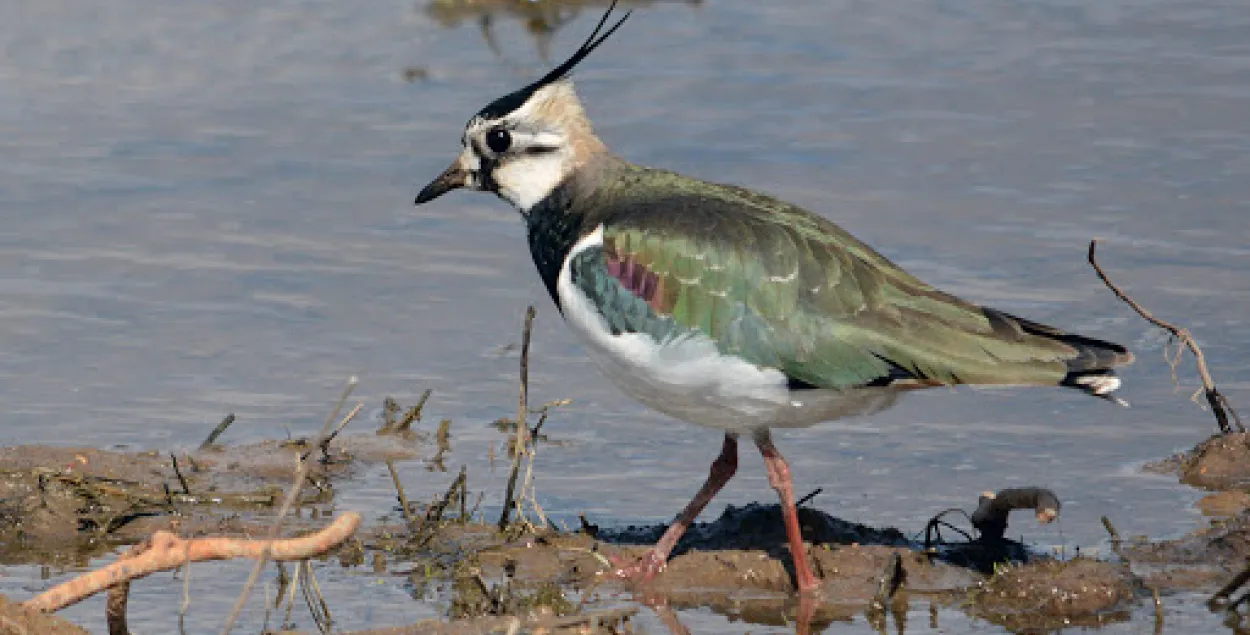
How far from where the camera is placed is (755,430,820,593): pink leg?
7734 mm

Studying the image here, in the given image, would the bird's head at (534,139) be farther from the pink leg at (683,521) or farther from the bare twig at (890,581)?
the bare twig at (890,581)

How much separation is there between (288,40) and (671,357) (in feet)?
26.7

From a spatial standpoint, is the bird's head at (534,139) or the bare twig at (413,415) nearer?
the bird's head at (534,139)

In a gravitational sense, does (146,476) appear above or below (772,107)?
below

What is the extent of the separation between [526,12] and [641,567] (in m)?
Result: 8.93

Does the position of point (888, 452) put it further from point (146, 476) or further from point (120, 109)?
point (120, 109)

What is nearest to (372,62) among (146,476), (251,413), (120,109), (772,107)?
(120,109)

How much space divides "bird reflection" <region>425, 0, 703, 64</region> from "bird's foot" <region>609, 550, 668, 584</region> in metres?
7.81

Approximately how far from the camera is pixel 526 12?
53.3 ft

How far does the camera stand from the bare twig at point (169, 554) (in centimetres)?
635

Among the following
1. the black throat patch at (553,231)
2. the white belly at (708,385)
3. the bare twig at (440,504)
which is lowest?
the bare twig at (440,504)

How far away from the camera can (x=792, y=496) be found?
25.8ft

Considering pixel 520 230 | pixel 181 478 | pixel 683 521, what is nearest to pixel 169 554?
pixel 181 478

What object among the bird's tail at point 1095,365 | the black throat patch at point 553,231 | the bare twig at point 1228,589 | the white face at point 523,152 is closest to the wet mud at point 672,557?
the bare twig at point 1228,589
